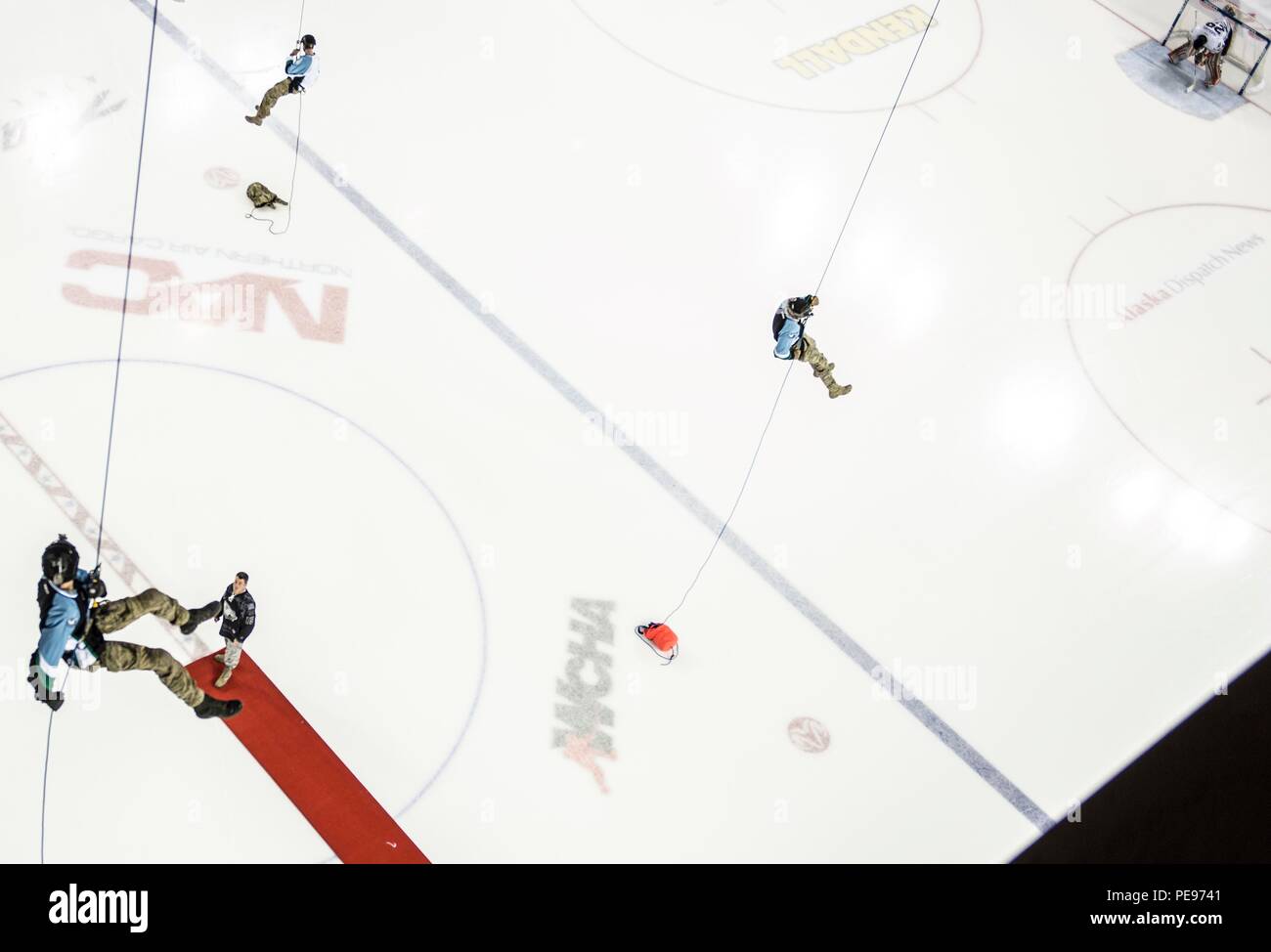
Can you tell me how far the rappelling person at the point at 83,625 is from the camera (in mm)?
4605

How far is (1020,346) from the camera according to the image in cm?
850

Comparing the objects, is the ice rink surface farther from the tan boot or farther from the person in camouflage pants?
the tan boot

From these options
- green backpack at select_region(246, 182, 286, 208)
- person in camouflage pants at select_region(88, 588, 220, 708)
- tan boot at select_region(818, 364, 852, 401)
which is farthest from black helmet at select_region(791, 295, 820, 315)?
green backpack at select_region(246, 182, 286, 208)

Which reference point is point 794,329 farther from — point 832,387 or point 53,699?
point 53,699

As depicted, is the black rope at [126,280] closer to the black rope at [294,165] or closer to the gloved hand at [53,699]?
the black rope at [294,165]

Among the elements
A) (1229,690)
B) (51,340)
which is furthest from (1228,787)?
(51,340)

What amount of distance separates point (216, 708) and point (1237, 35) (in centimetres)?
993

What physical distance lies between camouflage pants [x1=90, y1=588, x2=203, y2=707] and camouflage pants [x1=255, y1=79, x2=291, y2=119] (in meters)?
4.04

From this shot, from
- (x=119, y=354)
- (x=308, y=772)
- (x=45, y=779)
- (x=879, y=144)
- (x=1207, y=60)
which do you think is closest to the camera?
(x=45, y=779)

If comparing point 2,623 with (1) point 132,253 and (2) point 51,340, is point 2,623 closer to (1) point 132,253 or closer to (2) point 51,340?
(2) point 51,340

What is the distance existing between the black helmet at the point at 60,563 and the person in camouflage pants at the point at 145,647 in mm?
236

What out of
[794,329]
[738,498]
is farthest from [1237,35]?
[794,329]

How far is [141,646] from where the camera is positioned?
5.04 m

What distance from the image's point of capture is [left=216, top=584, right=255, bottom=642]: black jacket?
5.51 metres
